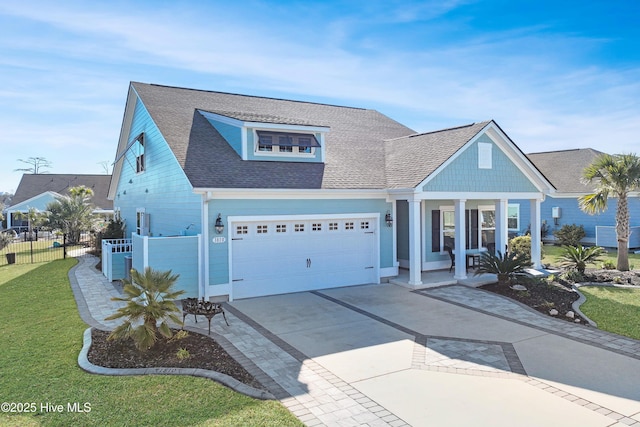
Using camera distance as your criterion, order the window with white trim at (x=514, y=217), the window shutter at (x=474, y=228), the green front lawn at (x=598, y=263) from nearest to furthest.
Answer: the window shutter at (x=474, y=228)
the green front lawn at (x=598, y=263)
the window with white trim at (x=514, y=217)

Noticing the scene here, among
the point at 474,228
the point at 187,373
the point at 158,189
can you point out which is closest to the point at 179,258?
the point at 158,189

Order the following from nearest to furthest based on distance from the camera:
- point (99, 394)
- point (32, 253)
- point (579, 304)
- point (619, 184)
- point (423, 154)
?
point (99, 394) < point (579, 304) < point (423, 154) < point (619, 184) < point (32, 253)

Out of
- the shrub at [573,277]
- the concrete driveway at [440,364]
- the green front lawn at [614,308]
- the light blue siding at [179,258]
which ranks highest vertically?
the light blue siding at [179,258]

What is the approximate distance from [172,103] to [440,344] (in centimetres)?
1350

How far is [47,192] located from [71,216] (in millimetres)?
18632

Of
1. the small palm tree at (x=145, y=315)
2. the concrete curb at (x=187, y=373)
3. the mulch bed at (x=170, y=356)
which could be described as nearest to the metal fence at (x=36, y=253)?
the mulch bed at (x=170, y=356)

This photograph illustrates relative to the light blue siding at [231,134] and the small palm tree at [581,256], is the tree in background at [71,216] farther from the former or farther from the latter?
the small palm tree at [581,256]

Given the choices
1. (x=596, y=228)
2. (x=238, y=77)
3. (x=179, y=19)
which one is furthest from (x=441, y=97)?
(x=179, y=19)

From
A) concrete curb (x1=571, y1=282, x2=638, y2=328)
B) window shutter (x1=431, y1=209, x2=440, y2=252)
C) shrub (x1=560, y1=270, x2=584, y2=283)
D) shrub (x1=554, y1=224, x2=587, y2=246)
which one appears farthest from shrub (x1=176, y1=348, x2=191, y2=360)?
shrub (x1=554, y1=224, x2=587, y2=246)

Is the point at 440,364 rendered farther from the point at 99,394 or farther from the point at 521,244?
the point at 521,244

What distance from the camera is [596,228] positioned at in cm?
2409

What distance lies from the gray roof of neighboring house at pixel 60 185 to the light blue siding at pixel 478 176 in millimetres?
37696

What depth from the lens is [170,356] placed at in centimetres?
769

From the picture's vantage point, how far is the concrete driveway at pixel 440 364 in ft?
19.0
